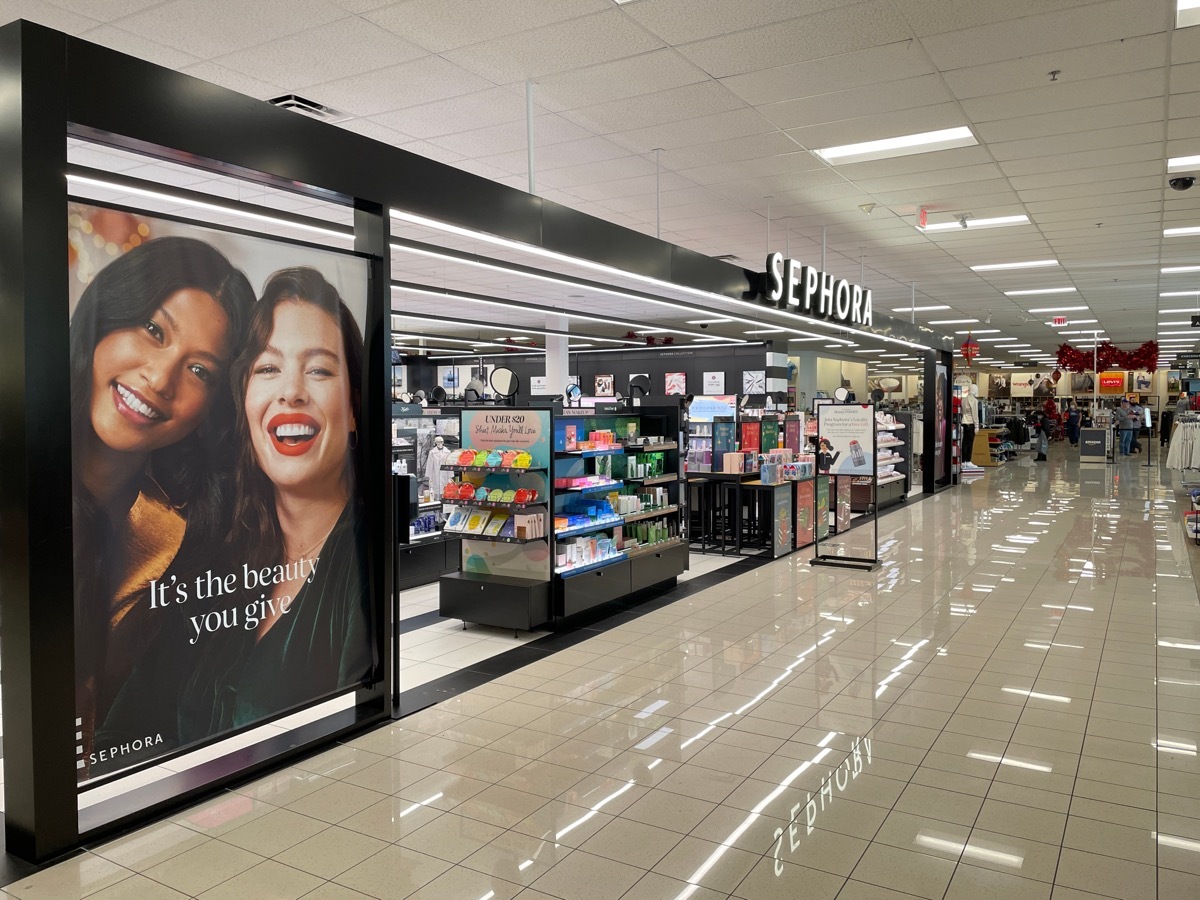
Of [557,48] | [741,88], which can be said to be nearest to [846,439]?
[741,88]

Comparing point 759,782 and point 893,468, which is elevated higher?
point 893,468

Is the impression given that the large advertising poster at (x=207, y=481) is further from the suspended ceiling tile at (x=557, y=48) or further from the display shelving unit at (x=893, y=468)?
Answer: the display shelving unit at (x=893, y=468)

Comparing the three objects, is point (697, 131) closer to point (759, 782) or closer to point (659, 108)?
point (659, 108)

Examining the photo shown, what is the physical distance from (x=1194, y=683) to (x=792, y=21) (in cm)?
467

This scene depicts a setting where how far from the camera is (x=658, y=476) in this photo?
7.96 metres

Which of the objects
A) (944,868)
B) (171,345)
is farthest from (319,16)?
(944,868)

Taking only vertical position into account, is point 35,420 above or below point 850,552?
above

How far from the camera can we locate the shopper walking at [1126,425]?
26344mm

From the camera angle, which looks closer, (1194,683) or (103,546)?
(103,546)

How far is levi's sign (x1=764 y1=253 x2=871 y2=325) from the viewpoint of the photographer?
8.57m

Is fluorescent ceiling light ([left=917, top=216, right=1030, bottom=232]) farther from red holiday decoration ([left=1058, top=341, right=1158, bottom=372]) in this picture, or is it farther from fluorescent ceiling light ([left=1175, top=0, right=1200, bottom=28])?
red holiday decoration ([left=1058, top=341, right=1158, bottom=372])

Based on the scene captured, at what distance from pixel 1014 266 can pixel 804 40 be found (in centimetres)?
865

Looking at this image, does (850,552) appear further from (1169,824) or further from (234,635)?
(234,635)

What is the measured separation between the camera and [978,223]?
9.02 m
